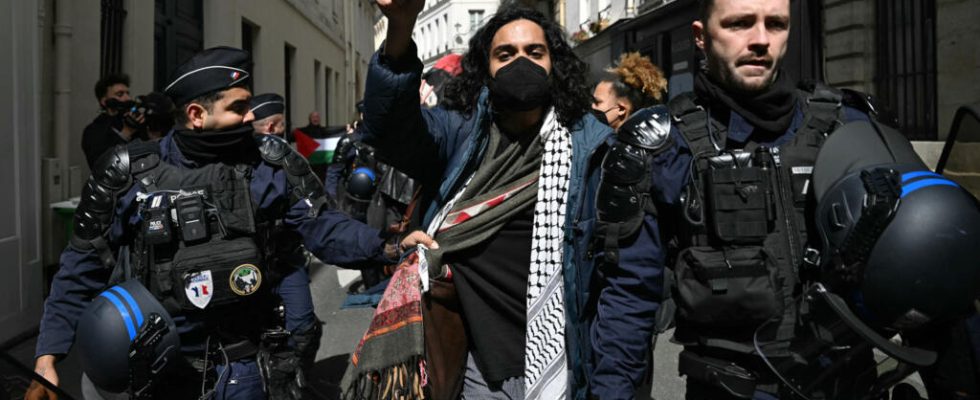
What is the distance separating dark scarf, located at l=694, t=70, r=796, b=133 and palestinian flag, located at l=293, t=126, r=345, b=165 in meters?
8.99

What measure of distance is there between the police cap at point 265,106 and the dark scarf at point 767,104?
167 inches

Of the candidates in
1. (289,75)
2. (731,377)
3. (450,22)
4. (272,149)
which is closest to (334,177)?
(272,149)

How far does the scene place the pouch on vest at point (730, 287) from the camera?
196 centimetres

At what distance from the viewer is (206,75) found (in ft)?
8.89

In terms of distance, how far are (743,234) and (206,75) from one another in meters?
1.82

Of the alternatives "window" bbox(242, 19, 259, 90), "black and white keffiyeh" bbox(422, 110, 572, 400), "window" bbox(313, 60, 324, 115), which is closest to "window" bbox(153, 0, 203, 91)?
"window" bbox(242, 19, 259, 90)

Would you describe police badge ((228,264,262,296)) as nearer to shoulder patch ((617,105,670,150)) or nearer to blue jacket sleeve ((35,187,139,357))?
blue jacket sleeve ((35,187,139,357))

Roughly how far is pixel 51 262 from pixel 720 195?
6362mm

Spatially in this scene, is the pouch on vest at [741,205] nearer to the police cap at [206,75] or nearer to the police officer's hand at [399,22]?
the police officer's hand at [399,22]

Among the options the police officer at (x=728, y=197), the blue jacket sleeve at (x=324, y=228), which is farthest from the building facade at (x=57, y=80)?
the police officer at (x=728, y=197)

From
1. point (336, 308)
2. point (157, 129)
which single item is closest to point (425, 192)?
point (157, 129)

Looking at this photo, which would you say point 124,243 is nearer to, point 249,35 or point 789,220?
point 789,220

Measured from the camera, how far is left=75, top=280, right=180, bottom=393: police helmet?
2.37m

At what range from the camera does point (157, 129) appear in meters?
6.08
